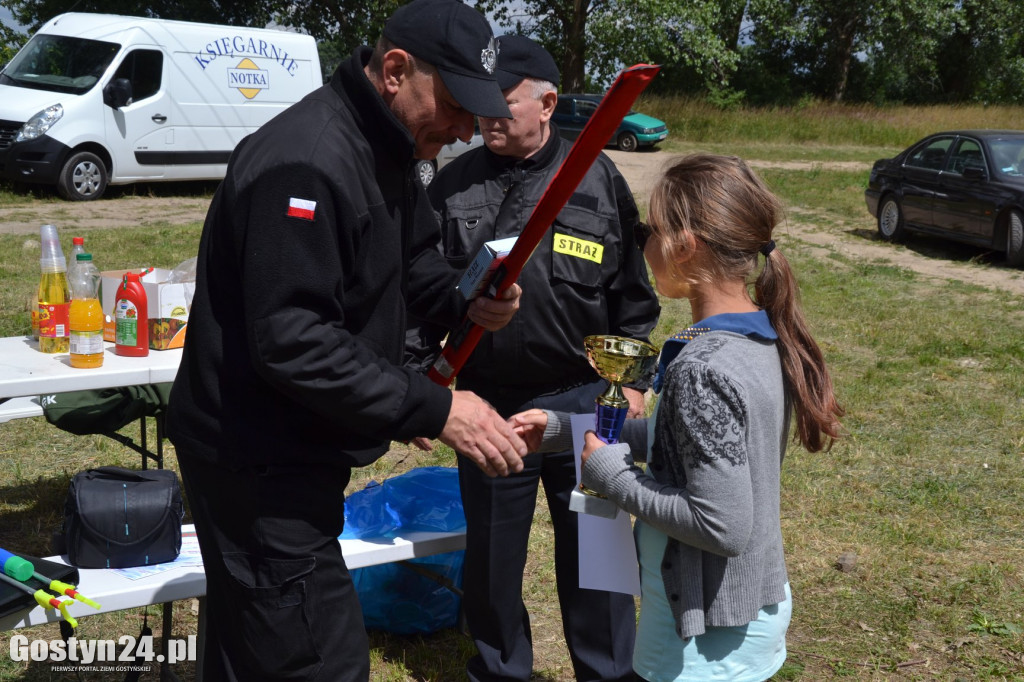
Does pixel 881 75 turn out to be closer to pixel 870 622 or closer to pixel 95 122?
pixel 95 122

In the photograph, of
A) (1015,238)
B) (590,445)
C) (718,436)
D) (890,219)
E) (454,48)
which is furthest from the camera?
(890,219)

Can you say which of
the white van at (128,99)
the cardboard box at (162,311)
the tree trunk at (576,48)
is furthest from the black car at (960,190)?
the tree trunk at (576,48)

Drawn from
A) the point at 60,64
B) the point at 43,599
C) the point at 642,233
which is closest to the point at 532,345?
the point at 642,233

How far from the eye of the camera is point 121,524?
10.1ft

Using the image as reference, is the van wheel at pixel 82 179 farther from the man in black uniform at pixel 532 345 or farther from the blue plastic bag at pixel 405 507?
the man in black uniform at pixel 532 345

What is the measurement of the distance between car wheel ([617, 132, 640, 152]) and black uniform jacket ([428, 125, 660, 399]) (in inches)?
853

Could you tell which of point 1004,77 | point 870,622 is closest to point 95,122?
point 870,622

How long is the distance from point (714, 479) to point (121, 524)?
202 centimetres

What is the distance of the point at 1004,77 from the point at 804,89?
906 centimetres

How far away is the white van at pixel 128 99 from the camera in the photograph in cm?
1317

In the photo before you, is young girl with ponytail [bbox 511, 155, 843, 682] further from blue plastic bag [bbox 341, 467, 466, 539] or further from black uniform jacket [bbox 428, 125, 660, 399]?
blue plastic bag [bbox 341, 467, 466, 539]

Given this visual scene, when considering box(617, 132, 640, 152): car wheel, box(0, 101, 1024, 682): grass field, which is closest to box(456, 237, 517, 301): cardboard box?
box(0, 101, 1024, 682): grass field

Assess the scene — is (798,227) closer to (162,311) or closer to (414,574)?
(414,574)

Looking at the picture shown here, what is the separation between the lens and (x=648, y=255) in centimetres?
228
